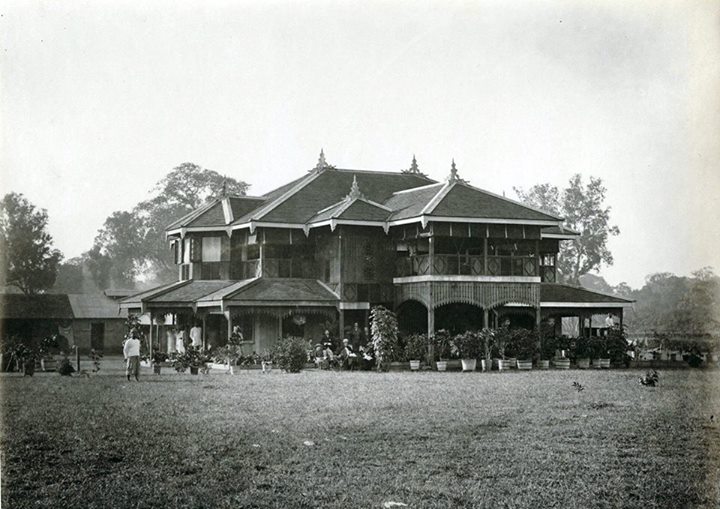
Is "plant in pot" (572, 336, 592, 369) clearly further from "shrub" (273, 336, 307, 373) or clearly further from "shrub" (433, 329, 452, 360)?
"shrub" (273, 336, 307, 373)

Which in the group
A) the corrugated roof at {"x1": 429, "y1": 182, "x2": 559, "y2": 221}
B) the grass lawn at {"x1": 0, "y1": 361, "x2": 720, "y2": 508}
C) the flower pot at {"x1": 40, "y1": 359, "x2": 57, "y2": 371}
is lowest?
the grass lawn at {"x1": 0, "y1": 361, "x2": 720, "y2": 508}

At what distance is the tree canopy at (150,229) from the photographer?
49656mm

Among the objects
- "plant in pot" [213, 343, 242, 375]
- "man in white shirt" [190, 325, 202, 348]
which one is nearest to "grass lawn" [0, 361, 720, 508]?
"plant in pot" [213, 343, 242, 375]

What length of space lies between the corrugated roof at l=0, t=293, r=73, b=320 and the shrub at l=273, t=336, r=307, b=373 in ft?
65.6

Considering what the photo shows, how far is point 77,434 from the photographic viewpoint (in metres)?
12.6

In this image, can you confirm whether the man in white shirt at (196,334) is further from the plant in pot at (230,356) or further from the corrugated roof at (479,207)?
the corrugated roof at (479,207)

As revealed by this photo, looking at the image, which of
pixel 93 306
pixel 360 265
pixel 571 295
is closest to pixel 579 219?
pixel 571 295

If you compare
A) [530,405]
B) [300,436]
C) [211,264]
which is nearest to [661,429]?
[530,405]

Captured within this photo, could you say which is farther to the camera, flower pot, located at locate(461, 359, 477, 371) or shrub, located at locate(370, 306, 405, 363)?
flower pot, located at locate(461, 359, 477, 371)

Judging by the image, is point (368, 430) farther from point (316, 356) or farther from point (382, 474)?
point (316, 356)

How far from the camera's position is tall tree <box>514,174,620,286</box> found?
41.9 meters

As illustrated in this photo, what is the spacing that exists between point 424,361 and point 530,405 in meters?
11.8

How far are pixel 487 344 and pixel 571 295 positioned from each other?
839 cm

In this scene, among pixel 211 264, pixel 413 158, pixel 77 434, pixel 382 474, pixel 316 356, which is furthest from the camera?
pixel 413 158
